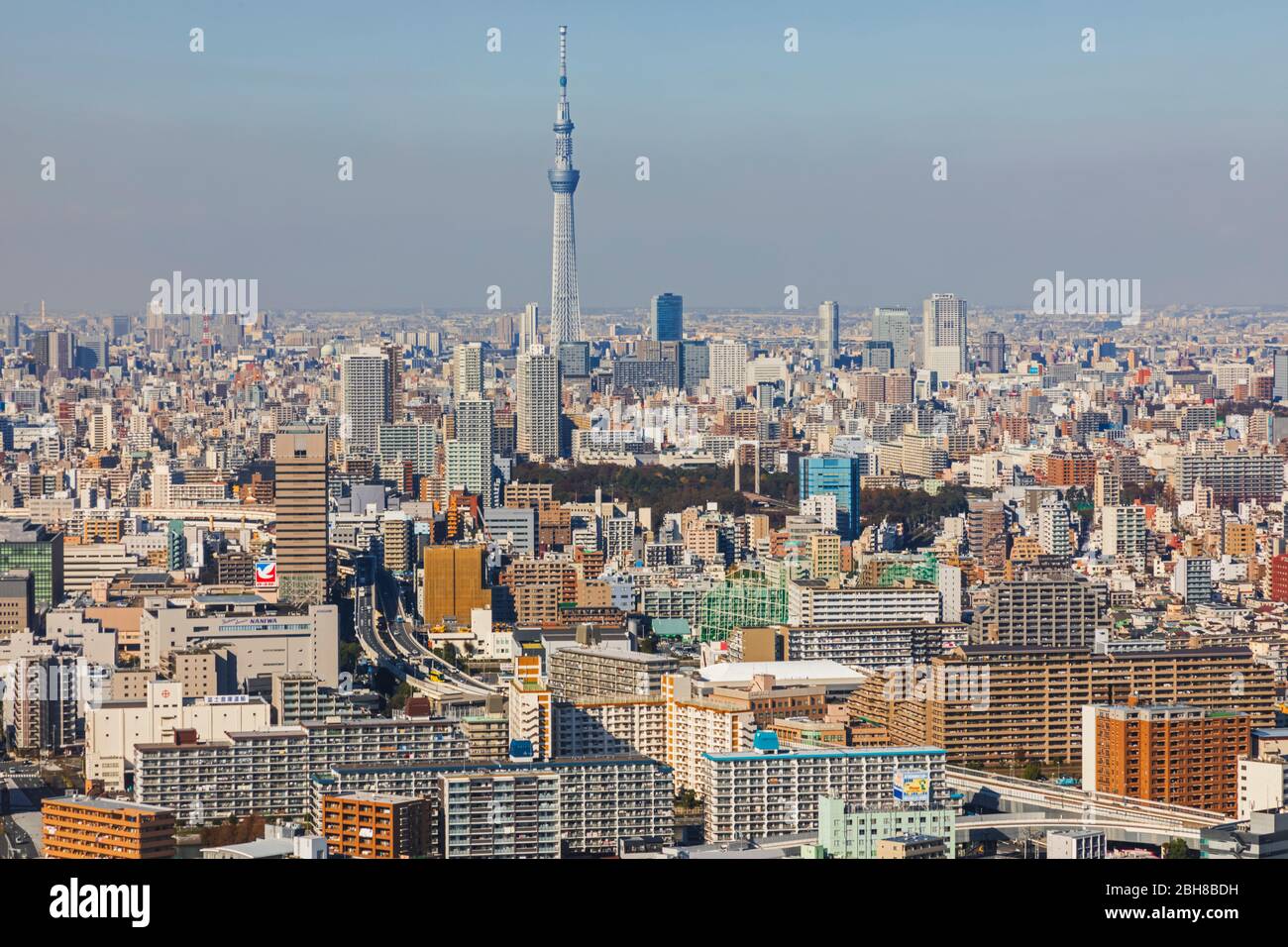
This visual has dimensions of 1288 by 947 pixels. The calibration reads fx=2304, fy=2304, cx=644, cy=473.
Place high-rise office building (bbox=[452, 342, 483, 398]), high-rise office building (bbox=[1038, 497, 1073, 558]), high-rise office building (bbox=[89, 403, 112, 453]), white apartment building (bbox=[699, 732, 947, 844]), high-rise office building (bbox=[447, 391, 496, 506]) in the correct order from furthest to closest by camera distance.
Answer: high-rise office building (bbox=[452, 342, 483, 398])
high-rise office building (bbox=[89, 403, 112, 453])
high-rise office building (bbox=[447, 391, 496, 506])
high-rise office building (bbox=[1038, 497, 1073, 558])
white apartment building (bbox=[699, 732, 947, 844])

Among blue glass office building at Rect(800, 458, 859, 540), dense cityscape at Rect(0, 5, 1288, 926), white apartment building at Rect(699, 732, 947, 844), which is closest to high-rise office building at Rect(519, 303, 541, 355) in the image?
dense cityscape at Rect(0, 5, 1288, 926)

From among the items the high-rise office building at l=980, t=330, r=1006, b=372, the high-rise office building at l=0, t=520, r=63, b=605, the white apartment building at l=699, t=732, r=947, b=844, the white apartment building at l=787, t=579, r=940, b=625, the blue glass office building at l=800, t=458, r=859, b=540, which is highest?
the high-rise office building at l=980, t=330, r=1006, b=372

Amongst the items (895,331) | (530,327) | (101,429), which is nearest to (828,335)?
(895,331)

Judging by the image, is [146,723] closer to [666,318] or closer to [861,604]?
[861,604]

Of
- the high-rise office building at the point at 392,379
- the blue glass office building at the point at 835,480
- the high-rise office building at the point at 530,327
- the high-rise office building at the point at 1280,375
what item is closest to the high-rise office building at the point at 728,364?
the high-rise office building at the point at 530,327

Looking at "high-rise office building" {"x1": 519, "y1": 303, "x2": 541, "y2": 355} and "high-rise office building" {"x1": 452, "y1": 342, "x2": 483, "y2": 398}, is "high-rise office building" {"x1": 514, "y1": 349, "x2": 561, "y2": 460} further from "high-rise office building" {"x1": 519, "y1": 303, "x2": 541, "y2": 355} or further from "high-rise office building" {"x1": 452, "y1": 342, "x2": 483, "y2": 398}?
"high-rise office building" {"x1": 519, "y1": 303, "x2": 541, "y2": 355}

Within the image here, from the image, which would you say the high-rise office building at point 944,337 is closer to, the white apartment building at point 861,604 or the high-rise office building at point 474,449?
the high-rise office building at point 474,449

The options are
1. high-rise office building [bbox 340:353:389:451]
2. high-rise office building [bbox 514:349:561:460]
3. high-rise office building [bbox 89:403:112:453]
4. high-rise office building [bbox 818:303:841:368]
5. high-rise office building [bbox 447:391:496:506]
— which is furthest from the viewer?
high-rise office building [bbox 818:303:841:368]
